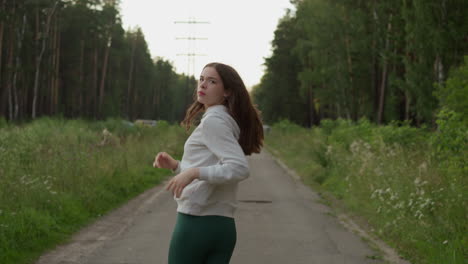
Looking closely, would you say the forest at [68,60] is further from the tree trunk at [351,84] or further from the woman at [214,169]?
the woman at [214,169]

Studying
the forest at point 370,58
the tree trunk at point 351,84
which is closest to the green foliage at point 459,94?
the forest at point 370,58

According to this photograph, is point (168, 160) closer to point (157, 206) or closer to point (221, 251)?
point (221, 251)

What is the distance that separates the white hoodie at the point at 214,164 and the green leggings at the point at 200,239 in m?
0.04

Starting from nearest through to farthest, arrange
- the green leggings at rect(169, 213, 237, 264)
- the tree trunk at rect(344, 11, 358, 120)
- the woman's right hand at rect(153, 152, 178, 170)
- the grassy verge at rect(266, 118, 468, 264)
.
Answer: the green leggings at rect(169, 213, 237, 264) → the woman's right hand at rect(153, 152, 178, 170) → the grassy verge at rect(266, 118, 468, 264) → the tree trunk at rect(344, 11, 358, 120)

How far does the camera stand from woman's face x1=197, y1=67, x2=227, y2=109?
3.12 metres

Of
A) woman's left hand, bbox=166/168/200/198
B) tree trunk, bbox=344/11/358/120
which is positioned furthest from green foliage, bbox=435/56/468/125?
tree trunk, bbox=344/11/358/120

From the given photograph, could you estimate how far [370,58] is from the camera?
39406mm

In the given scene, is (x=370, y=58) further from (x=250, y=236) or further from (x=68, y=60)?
(x=68, y=60)

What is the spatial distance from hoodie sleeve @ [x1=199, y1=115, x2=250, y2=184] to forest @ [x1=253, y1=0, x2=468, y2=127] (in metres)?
9.48

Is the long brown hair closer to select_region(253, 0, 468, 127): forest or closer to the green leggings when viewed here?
the green leggings

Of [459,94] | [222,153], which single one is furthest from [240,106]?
[459,94]

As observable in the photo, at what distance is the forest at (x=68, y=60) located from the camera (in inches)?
1864

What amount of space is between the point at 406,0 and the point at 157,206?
637 inches

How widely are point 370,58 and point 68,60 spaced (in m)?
41.9
